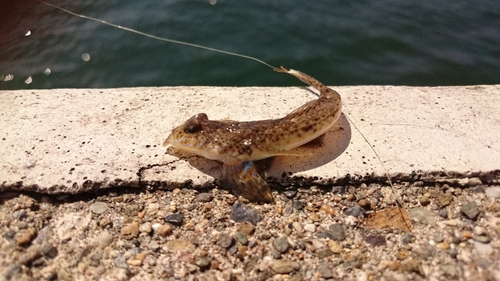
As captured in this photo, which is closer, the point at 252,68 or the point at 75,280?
the point at 75,280

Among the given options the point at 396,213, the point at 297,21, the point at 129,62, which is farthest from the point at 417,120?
the point at 129,62

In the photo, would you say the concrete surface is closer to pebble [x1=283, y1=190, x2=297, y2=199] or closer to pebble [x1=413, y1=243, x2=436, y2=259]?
pebble [x1=283, y1=190, x2=297, y2=199]

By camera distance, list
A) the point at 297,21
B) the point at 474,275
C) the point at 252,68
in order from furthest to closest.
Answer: the point at 297,21 → the point at 252,68 → the point at 474,275

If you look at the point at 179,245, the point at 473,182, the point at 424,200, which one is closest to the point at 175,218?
the point at 179,245

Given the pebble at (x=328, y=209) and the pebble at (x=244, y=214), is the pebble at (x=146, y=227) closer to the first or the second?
the pebble at (x=244, y=214)

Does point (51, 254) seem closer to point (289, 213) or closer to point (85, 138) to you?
point (85, 138)

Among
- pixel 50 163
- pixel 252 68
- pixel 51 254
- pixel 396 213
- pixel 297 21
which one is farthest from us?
pixel 297 21

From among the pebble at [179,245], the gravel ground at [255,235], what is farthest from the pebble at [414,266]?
the pebble at [179,245]

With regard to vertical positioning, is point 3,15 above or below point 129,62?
above
